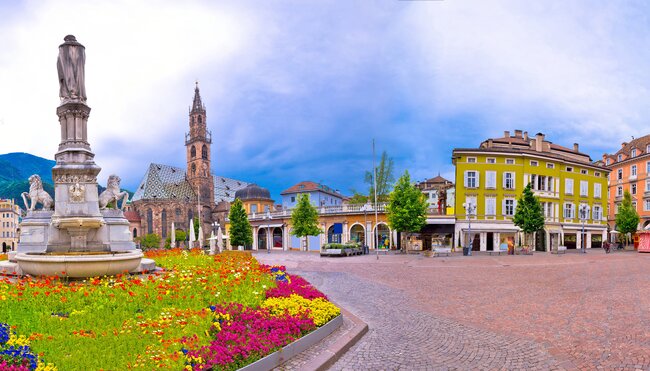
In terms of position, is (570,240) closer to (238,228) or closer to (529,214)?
(529,214)

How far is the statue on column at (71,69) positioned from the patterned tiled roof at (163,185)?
3198 inches

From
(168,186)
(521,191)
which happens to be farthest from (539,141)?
(168,186)

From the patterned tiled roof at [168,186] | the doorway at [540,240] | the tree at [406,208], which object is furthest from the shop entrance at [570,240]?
the patterned tiled roof at [168,186]

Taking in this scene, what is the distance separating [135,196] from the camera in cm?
9481

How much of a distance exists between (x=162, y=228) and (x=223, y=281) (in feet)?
287

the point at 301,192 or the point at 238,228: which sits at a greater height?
the point at 301,192

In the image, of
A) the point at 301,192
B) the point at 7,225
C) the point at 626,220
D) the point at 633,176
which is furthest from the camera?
the point at 7,225

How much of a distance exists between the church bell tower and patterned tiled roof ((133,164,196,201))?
2.56 m

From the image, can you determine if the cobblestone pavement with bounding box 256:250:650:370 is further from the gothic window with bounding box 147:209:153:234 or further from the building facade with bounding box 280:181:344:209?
the gothic window with bounding box 147:209:153:234

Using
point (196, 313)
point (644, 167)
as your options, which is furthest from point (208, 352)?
point (644, 167)

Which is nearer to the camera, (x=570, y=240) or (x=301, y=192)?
(x=570, y=240)

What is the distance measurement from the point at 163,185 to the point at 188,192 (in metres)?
6.41

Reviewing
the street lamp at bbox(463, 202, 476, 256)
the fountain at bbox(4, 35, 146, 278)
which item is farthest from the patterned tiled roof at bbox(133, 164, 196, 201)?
the fountain at bbox(4, 35, 146, 278)

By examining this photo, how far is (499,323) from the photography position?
351 inches
